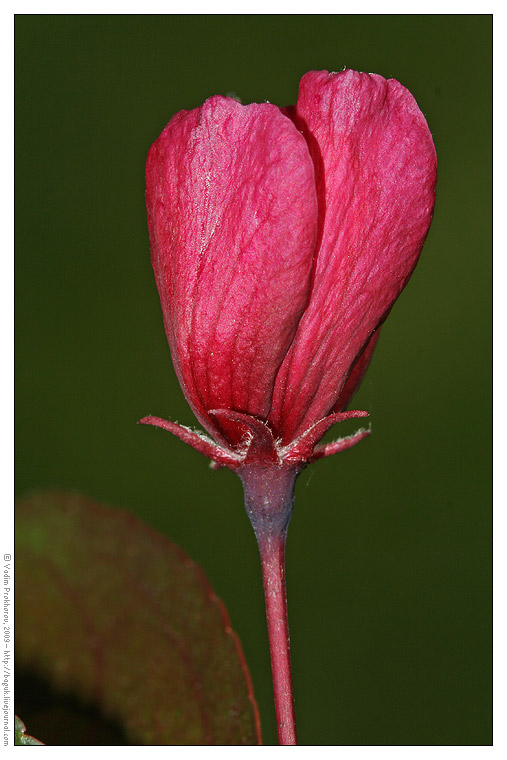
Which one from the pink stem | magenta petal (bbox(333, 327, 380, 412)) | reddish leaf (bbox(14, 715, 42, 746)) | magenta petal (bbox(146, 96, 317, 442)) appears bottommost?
reddish leaf (bbox(14, 715, 42, 746))

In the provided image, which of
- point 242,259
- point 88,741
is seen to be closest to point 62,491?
point 88,741

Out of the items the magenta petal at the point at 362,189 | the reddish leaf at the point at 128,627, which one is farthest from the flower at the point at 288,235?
the reddish leaf at the point at 128,627

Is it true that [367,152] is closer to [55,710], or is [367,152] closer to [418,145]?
[418,145]

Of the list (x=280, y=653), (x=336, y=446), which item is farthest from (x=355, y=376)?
(x=280, y=653)

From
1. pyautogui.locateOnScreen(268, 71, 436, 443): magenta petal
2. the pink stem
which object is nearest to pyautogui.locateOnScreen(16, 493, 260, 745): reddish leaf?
the pink stem

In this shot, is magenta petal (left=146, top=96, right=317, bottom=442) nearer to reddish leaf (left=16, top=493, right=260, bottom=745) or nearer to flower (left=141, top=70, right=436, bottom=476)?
flower (left=141, top=70, right=436, bottom=476)
